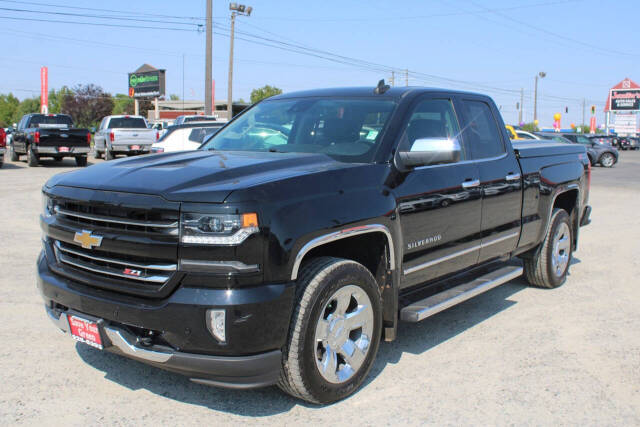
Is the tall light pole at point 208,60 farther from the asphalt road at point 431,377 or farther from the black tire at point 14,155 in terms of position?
the asphalt road at point 431,377

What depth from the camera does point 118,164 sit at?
4.01 meters

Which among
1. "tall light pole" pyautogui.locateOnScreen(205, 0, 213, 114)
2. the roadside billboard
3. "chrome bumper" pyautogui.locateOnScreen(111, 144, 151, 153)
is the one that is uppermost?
the roadside billboard

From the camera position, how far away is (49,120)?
2441cm

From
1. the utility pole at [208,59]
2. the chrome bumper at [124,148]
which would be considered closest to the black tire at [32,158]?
the chrome bumper at [124,148]

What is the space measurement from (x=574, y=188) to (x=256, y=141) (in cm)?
366

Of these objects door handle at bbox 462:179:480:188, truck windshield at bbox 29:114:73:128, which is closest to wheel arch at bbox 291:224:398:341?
door handle at bbox 462:179:480:188

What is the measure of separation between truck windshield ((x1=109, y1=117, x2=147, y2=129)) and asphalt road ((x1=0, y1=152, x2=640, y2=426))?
65.6 feet

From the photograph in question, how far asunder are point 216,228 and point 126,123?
23828 millimetres

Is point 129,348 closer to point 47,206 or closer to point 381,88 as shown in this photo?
point 47,206

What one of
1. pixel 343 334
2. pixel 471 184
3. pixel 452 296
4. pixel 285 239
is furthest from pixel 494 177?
pixel 285 239

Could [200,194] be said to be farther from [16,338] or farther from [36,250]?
[36,250]

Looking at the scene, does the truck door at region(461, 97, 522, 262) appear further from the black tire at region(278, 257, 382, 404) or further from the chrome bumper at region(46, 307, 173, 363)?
the chrome bumper at region(46, 307, 173, 363)

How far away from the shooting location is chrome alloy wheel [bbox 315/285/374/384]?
3.58m

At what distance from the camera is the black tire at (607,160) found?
30516 mm
